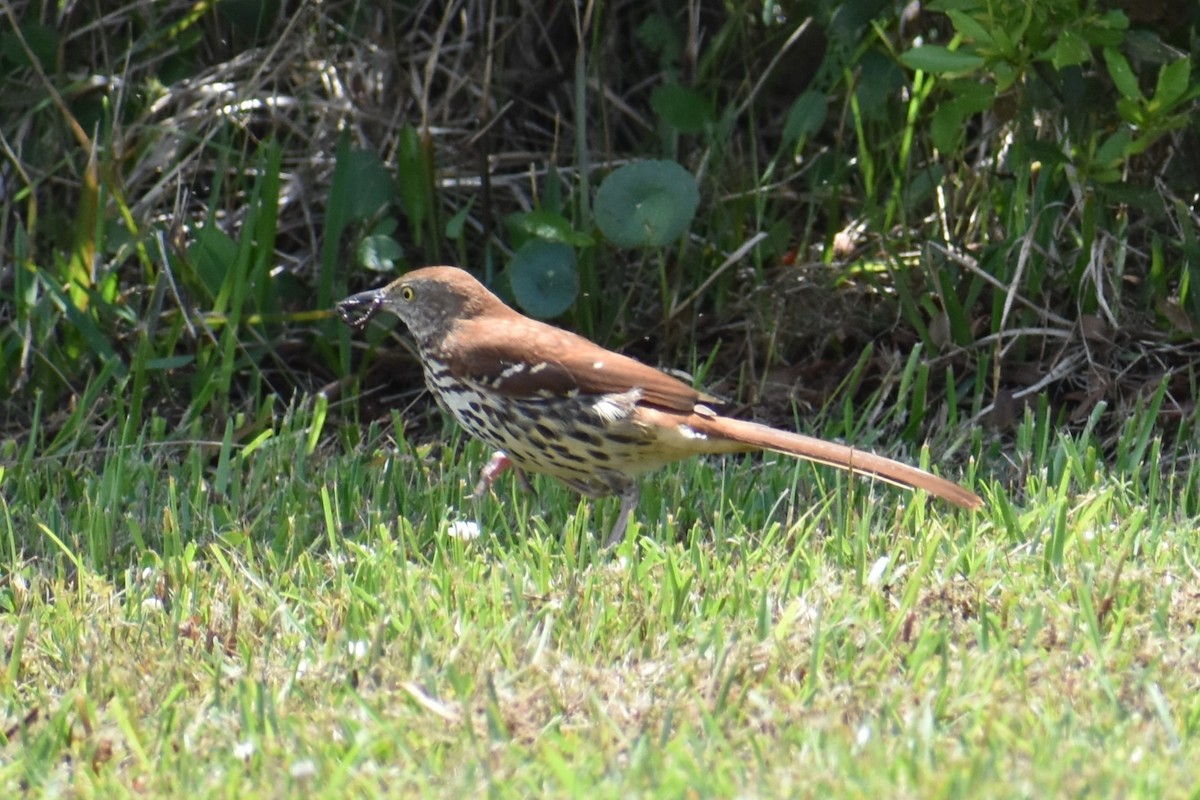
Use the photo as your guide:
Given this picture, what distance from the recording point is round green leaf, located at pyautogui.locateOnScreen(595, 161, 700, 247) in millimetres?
5344

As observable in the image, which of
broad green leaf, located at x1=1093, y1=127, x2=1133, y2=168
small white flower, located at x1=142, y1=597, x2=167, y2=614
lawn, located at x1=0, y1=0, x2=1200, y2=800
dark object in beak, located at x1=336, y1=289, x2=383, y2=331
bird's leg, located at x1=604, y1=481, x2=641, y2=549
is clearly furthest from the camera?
dark object in beak, located at x1=336, y1=289, x2=383, y2=331

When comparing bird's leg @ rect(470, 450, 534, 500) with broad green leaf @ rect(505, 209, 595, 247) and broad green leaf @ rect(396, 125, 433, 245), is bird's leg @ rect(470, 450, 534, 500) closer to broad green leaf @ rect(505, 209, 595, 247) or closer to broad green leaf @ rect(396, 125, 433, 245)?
broad green leaf @ rect(505, 209, 595, 247)

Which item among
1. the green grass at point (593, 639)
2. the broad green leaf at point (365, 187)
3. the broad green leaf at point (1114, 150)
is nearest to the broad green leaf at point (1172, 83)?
the broad green leaf at point (1114, 150)

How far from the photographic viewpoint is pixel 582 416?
169 inches

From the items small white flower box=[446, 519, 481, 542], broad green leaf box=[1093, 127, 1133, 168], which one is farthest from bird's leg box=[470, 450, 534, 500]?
broad green leaf box=[1093, 127, 1133, 168]

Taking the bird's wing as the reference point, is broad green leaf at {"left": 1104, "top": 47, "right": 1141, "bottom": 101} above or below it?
above

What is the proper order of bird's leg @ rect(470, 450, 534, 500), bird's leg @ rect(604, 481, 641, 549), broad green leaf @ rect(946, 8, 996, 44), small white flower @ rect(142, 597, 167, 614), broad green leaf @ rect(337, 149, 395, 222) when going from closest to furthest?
small white flower @ rect(142, 597, 167, 614)
bird's leg @ rect(604, 481, 641, 549)
broad green leaf @ rect(946, 8, 996, 44)
bird's leg @ rect(470, 450, 534, 500)
broad green leaf @ rect(337, 149, 395, 222)

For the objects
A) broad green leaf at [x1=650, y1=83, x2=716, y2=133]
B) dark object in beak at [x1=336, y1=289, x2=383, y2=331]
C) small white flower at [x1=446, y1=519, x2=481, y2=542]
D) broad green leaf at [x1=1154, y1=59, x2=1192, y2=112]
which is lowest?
small white flower at [x1=446, y1=519, x2=481, y2=542]

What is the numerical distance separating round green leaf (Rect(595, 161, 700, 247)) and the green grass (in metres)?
1.08

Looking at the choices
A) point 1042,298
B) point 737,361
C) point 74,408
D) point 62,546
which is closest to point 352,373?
point 74,408

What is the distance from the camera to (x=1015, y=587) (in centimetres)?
351

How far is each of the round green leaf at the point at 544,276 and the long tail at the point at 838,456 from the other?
1.19 m

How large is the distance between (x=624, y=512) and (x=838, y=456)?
0.54 metres

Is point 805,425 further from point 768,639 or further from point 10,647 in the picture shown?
point 10,647
